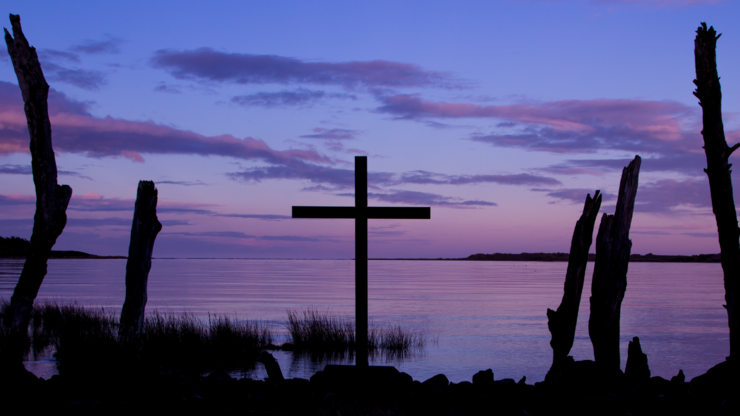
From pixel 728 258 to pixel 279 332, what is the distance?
13782 mm

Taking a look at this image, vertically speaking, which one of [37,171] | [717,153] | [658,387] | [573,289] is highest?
[717,153]

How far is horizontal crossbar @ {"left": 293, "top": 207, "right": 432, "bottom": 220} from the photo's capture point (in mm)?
9836

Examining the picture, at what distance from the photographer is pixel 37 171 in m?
8.96

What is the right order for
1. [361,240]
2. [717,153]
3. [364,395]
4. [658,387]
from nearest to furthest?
[364,395]
[658,387]
[717,153]
[361,240]

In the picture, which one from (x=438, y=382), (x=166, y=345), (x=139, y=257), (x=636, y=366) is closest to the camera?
(x=438, y=382)

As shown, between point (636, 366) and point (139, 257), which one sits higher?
point (139, 257)

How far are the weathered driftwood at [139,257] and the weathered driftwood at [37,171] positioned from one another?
255 cm

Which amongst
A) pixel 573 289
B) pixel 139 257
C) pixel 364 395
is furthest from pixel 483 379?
pixel 139 257

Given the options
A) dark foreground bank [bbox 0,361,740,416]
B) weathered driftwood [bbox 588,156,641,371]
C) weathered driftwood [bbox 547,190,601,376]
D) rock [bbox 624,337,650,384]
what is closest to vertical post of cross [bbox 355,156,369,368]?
dark foreground bank [bbox 0,361,740,416]

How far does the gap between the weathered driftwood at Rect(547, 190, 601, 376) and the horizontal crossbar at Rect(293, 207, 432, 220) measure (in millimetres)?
2347

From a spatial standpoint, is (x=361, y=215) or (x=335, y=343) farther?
(x=335, y=343)

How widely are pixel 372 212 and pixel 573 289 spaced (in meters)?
3.29

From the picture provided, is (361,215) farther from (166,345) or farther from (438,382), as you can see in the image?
(166,345)

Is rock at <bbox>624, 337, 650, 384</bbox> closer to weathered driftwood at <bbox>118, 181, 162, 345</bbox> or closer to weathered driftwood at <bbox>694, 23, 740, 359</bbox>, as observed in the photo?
weathered driftwood at <bbox>694, 23, 740, 359</bbox>
